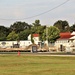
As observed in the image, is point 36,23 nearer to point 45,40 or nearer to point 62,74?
point 45,40

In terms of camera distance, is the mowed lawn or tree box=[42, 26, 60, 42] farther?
tree box=[42, 26, 60, 42]

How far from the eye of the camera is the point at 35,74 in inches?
907

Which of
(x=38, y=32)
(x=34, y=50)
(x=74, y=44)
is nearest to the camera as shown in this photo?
(x=34, y=50)

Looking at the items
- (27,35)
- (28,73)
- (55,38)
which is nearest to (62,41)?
(55,38)

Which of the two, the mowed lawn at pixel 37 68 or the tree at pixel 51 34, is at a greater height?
the tree at pixel 51 34

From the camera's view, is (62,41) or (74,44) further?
(62,41)

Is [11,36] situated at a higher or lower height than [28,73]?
higher

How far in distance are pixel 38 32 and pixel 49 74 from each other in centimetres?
14301

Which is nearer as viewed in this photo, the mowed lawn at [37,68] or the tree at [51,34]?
the mowed lawn at [37,68]

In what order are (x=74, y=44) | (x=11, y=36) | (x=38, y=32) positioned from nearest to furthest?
1. (x=74, y=44)
2. (x=38, y=32)
3. (x=11, y=36)

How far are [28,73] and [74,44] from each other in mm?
75997

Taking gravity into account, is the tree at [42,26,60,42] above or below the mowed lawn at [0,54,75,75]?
above

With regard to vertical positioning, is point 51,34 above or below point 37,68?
above

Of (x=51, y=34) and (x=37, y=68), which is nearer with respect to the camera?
(x=37, y=68)
